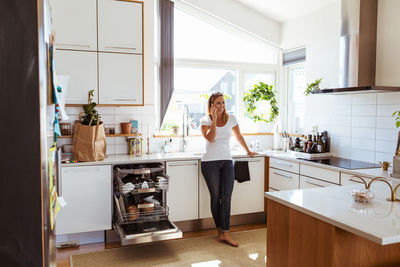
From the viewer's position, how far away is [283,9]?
14.3 feet

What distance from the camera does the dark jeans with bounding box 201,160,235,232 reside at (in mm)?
3570

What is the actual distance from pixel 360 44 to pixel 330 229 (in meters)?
2.37

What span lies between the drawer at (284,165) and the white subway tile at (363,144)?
650 mm

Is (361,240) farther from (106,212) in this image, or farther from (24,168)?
(106,212)

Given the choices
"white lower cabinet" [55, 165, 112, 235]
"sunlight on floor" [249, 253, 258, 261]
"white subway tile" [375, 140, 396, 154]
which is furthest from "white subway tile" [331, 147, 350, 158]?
"white lower cabinet" [55, 165, 112, 235]

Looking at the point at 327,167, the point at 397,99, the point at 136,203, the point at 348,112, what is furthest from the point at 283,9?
the point at 136,203

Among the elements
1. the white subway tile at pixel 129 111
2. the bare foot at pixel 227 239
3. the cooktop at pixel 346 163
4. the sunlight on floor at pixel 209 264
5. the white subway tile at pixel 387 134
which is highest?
the white subway tile at pixel 129 111

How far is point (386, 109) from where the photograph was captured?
3.33 m

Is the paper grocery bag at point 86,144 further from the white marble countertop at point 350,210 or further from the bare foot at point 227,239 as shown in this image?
the white marble countertop at point 350,210

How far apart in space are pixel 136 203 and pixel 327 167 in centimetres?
186

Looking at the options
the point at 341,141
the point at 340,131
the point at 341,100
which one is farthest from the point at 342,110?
the point at 341,141

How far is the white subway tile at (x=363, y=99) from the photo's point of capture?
3475 millimetres

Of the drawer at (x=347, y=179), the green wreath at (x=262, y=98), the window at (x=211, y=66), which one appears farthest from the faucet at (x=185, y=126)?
the drawer at (x=347, y=179)

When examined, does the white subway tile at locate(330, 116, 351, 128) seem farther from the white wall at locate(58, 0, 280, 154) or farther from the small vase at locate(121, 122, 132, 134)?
the small vase at locate(121, 122, 132, 134)
